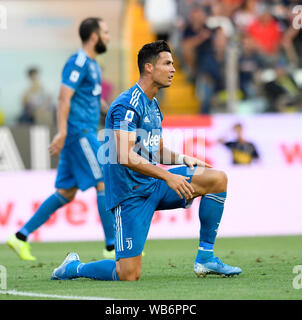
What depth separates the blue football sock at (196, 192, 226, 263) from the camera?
6.42 m

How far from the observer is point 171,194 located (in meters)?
6.46

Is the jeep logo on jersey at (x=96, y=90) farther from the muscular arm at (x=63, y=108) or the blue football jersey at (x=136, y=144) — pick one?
the blue football jersey at (x=136, y=144)

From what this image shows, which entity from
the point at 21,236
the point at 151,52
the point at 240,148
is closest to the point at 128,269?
the point at 151,52

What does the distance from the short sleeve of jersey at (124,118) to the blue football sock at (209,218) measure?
0.82 m

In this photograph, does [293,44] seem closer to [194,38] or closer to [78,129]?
[194,38]

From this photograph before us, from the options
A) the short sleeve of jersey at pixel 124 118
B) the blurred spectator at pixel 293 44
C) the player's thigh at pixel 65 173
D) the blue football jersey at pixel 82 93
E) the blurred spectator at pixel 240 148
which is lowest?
the player's thigh at pixel 65 173

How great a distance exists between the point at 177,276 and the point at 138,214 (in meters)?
0.73

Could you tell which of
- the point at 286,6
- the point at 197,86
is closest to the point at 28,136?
the point at 197,86

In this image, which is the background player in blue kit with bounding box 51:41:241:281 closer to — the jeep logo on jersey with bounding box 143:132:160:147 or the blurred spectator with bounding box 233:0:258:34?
the jeep logo on jersey with bounding box 143:132:160:147

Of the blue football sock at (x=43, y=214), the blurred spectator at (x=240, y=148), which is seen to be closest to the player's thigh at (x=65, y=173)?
the blue football sock at (x=43, y=214)

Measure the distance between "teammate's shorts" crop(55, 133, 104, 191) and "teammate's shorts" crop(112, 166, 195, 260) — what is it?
222 centimetres

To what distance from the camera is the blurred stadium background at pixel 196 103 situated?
12008 millimetres

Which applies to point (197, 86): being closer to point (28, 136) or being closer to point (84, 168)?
point (28, 136)
